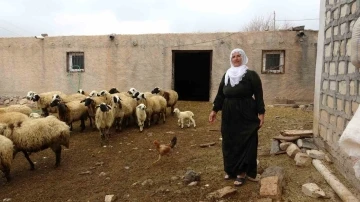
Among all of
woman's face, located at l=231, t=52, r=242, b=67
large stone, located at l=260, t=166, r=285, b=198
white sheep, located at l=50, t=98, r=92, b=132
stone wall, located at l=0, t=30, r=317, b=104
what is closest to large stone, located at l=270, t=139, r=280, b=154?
large stone, located at l=260, t=166, r=285, b=198

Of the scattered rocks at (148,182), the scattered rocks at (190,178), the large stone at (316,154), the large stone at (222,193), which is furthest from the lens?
the large stone at (316,154)

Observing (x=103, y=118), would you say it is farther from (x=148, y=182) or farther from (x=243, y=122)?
(x=243, y=122)

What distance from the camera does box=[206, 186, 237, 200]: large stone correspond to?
12.2 feet

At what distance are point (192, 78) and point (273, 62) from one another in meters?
7.26

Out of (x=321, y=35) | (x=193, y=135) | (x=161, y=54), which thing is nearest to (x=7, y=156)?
(x=193, y=135)

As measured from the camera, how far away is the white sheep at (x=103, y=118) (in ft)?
22.9

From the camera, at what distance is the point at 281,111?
1005 cm

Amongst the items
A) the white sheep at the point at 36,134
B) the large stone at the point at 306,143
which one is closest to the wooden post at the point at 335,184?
the large stone at the point at 306,143

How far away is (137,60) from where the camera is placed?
1231 cm

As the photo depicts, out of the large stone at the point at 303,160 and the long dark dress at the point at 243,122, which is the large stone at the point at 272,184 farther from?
the large stone at the point at 303,160

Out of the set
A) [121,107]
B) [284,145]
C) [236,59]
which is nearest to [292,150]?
[284,145]

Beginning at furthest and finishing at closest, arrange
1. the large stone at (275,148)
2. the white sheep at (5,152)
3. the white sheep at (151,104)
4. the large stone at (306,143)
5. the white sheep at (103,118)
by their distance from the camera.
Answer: the white sheep at (151,104) < the white sheep at (103,118) < the large stone at (275,148) < the large stone at (306,143) < the white sheep at (5,152)

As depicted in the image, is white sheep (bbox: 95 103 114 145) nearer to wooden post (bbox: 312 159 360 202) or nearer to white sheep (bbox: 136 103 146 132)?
white sheep (bbox: 136 103 146 132)

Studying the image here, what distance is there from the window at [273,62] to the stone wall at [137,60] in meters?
0.19
